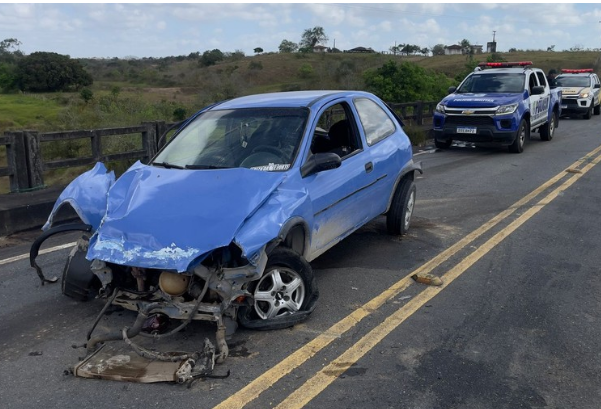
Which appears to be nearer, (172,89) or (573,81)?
(573,81)

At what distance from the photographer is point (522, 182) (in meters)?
10.6

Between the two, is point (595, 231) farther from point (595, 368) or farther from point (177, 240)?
point (177, 240)

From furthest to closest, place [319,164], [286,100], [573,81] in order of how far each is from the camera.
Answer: [573,81] < [286,100] < [319,164]

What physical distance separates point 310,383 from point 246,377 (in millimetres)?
417

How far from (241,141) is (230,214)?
1363mm

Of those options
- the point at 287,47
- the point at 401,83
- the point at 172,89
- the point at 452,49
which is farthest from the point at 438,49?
the point at 401,83

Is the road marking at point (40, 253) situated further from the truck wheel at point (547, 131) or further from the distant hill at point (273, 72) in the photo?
the distant hill at point (273, 72)

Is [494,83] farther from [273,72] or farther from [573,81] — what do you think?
[273,72]

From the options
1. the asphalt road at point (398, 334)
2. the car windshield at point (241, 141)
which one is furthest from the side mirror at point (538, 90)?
the car windshield at point (241, 141)

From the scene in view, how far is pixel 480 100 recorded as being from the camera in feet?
45.9

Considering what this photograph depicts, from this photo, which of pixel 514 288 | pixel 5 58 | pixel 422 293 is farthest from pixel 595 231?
pixel 5 58

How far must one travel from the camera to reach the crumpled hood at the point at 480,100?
45.3 feet

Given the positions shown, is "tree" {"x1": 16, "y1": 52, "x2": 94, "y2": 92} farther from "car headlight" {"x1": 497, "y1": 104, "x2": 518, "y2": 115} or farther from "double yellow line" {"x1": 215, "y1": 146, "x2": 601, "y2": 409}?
"double yellow line" {"x1": 215, "y1": 146, "x2": 601, "y2": 409}

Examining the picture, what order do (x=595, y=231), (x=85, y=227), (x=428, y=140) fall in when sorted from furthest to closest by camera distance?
1. (x=428, y=140)
2. (x=595, y=231)
3. (x=85, y=227)
